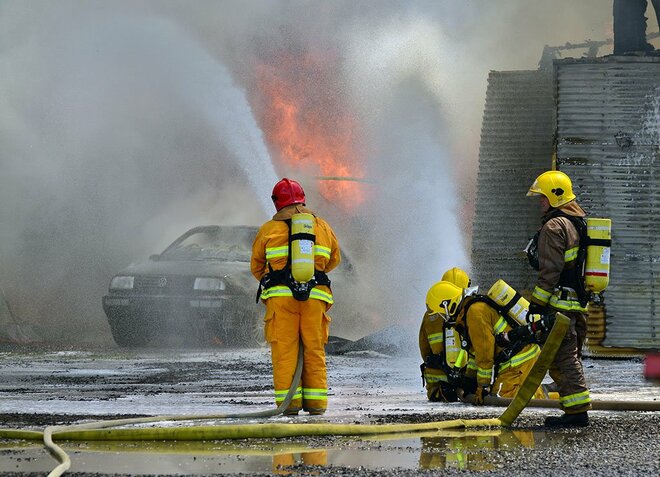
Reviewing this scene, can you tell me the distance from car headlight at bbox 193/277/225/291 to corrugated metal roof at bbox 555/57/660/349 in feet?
13.9

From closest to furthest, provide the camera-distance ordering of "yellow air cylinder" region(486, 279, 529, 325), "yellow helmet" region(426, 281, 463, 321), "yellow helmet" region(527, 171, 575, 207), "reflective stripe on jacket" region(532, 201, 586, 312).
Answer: "reflective stripe on jacket" region(532, 201, 586, 312), "yellow helmet" region(527, 171, 575, 207), "yellow air cylinder" region(486, 279, 529, 325), "yellow helmet" region(426, 281, 463, 321)

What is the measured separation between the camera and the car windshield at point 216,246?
1656 cm

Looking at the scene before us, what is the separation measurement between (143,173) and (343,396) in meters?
14.3

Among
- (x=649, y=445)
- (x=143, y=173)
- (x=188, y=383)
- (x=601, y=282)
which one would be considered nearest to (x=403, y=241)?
(x=143, y=173)

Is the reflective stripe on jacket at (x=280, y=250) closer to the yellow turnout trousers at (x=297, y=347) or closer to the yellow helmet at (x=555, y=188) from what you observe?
the yellow turnout trousers at (x=297, y=347)

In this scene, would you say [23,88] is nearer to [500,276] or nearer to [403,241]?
[403,241]

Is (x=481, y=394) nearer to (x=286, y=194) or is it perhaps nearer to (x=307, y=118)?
(x=286, y=194)

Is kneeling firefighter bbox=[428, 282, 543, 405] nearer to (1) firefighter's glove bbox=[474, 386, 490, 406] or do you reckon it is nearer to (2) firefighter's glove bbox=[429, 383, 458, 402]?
(1) firefighter's glove bbox=[474, 386, 490, 406]

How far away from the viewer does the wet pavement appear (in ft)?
17.4

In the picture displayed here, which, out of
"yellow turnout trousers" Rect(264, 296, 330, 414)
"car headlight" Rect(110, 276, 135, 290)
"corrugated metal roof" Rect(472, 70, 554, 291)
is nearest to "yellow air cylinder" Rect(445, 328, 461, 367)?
"yellow turnout trousers" Rect(264, 296, 330, 414)

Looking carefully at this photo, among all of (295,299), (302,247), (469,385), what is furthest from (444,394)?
(302,247)

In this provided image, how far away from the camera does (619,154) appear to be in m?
14.8

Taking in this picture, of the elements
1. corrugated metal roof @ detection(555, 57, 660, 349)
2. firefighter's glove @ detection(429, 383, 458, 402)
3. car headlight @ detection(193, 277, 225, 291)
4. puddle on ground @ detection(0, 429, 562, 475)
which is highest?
corrugated metal roof @ detection(555, 57, 660, 349)

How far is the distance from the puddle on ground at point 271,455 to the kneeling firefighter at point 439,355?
249 centimetres
